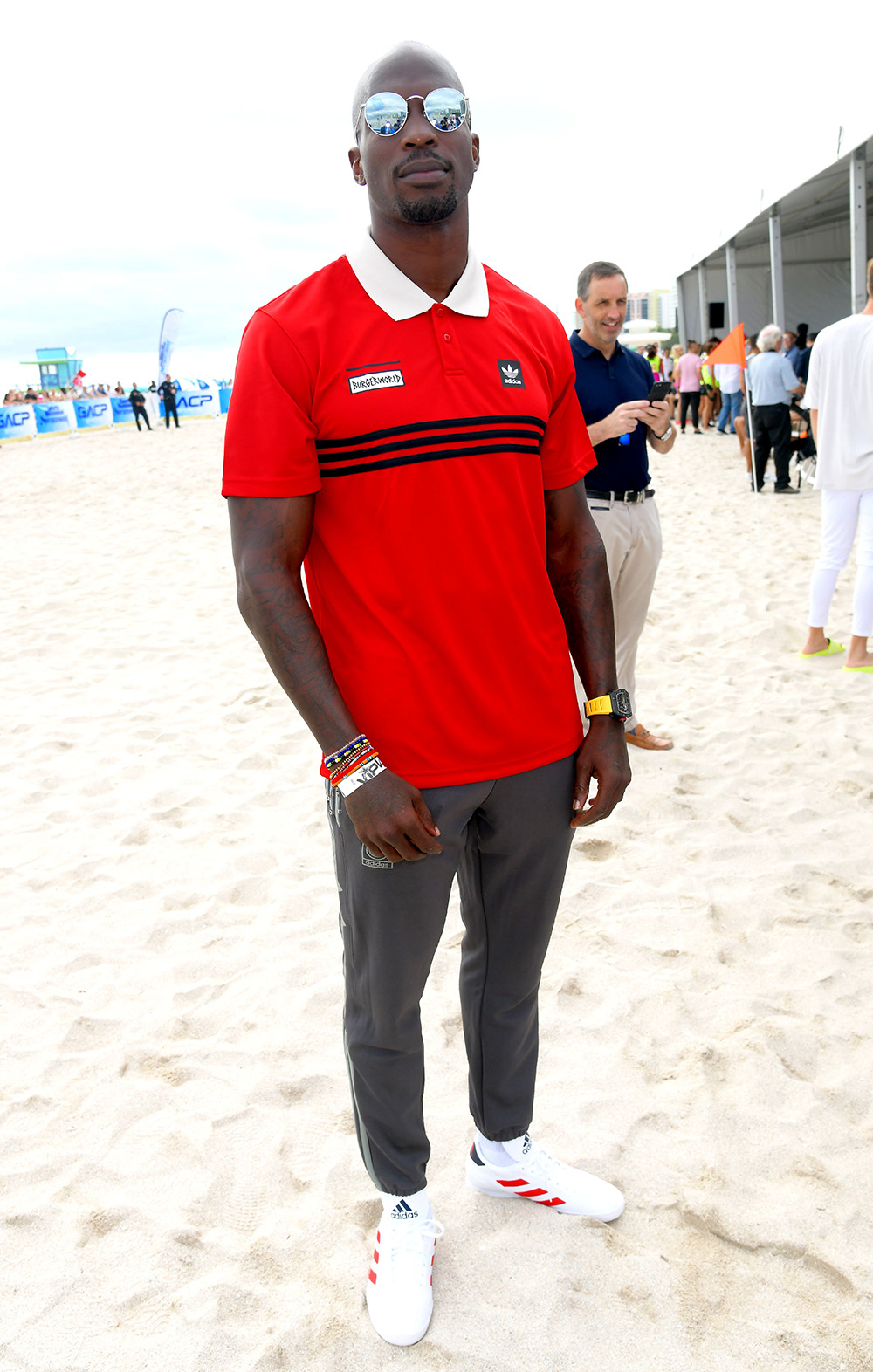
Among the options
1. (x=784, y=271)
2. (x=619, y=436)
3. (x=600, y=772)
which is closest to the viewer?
(x=600, y=772)

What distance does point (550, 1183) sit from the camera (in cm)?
205

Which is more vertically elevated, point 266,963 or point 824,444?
point 824,444

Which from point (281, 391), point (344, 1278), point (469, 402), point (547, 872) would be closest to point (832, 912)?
point (547, 872)

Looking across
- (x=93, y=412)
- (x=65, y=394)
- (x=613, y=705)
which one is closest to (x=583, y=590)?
(x=613, y=705)

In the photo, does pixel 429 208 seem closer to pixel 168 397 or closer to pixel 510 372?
pixel 510 372

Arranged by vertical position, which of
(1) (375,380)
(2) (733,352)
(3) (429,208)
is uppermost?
(2) (733,352)

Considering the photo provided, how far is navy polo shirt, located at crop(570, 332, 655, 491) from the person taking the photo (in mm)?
3789

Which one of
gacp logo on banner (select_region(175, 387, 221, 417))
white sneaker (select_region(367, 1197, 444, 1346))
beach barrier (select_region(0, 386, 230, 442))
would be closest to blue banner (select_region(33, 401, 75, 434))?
beach barrier (select_region(0, 386, 230, 442))

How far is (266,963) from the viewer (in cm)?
301

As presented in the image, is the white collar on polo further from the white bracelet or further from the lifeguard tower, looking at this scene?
the lifeguard tower

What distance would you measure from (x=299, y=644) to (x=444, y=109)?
35.2 inches

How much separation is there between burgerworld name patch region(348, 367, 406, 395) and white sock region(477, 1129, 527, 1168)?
5.34 feet

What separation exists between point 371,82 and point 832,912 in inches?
110

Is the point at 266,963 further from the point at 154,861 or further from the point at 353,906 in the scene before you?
the point at 353,906
